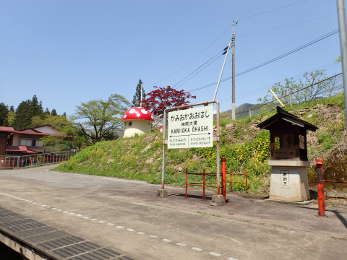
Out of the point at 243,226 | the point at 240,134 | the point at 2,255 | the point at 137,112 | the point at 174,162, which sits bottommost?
the point at 2,255

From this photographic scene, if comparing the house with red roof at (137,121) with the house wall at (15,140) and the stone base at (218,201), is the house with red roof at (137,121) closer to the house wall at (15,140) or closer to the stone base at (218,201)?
the stone base at (218,201)

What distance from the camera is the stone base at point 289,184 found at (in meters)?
9.49

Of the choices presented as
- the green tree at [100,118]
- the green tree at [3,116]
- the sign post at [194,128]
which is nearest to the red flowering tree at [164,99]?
the green tree at [100,118]

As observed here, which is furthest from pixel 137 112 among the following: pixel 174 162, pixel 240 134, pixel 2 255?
pixel 2 255

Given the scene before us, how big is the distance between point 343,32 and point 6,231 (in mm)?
8202

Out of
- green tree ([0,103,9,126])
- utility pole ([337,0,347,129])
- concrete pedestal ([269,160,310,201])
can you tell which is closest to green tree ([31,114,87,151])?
concrete pedestal ([269,160,310,201])

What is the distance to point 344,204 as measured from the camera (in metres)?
8.95

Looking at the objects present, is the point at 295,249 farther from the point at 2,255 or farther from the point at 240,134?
the point at 240,134

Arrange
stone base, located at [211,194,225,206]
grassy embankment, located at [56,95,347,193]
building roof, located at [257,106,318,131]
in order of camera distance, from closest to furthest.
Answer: stone base, located at [211,194,225,206] < building roof, located at [257,106,318,131] < grassy embankment, located at [56,95,347,193]

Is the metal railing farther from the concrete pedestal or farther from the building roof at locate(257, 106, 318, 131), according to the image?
the concrete pedestal

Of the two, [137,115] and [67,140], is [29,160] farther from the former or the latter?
[137,115]

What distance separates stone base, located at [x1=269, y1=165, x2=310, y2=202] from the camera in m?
9.49

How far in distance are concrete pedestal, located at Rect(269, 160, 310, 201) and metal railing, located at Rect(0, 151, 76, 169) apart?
3187 cm

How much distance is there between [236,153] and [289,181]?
6.71m
